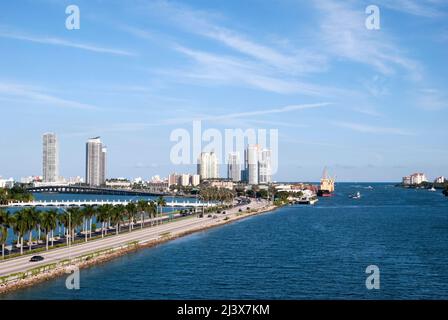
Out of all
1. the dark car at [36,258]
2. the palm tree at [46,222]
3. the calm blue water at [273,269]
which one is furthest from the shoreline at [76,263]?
the palm tree at [46,222]

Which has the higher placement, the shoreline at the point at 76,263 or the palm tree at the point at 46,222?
the palm tree at the point at 46,222

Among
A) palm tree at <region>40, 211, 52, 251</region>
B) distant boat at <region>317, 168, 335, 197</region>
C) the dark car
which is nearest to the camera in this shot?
the dark car

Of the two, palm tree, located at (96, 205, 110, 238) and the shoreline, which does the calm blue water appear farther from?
palm tree, located at (96, 205, 110, 238)

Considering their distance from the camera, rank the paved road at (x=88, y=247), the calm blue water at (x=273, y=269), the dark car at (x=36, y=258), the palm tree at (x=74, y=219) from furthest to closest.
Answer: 1. the palm tree at (x=74, y=219)
2. the dark car at (x=36, y=258)
3. the paved road at (x=88, y=247)
4. the calm blue water at (x=273, y=269)

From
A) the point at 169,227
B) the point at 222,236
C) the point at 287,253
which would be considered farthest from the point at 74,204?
the point at 287,253

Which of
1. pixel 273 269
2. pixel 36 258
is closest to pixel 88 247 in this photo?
pixel 36 258

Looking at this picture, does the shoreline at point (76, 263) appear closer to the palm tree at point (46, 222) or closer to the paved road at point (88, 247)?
the paved road at point (88, 247)

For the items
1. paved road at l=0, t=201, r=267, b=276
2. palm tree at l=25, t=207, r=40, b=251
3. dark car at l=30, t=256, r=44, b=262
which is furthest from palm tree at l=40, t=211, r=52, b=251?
dark car at l=30, t=256, r=44, b=262

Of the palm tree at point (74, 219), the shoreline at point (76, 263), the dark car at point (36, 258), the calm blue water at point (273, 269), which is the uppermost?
the palm tree at point (74, 219)

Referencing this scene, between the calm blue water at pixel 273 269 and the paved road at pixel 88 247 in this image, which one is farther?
the paved road at pixel 88 247

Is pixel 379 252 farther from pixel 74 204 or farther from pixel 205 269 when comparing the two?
pixel 74 204
